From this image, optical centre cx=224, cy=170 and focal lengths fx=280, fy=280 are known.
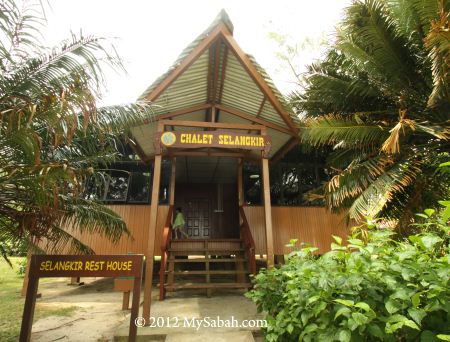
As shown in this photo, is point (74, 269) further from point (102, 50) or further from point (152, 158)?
point (152, 158)

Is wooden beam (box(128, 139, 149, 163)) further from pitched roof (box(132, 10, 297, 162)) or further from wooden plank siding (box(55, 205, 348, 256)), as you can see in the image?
wooden plank siding (box(55, 205, 348, 256))

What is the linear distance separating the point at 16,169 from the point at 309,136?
5.42m

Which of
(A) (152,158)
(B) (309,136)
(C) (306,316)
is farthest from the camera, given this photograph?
(A) (152,158)

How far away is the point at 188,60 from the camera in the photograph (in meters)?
5.20

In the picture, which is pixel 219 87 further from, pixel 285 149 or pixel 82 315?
pixel 82 315

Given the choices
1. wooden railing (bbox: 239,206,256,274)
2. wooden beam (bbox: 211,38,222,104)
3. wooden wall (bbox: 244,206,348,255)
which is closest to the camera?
wooden beam (bbox: 211,38,222,104)

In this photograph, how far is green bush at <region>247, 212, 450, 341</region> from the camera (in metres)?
1.87

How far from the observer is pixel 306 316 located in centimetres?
247

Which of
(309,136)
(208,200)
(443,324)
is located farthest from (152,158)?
(443,324)

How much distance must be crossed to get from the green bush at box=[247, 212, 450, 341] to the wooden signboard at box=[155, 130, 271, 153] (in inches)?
133

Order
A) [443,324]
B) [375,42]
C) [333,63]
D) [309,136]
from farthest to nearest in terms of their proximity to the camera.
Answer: [333,63], [309,136], [375,42], [443,324]

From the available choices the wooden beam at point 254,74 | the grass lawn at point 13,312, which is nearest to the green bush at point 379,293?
the wooden beam at point 254,74

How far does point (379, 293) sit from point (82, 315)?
19.2 ft
